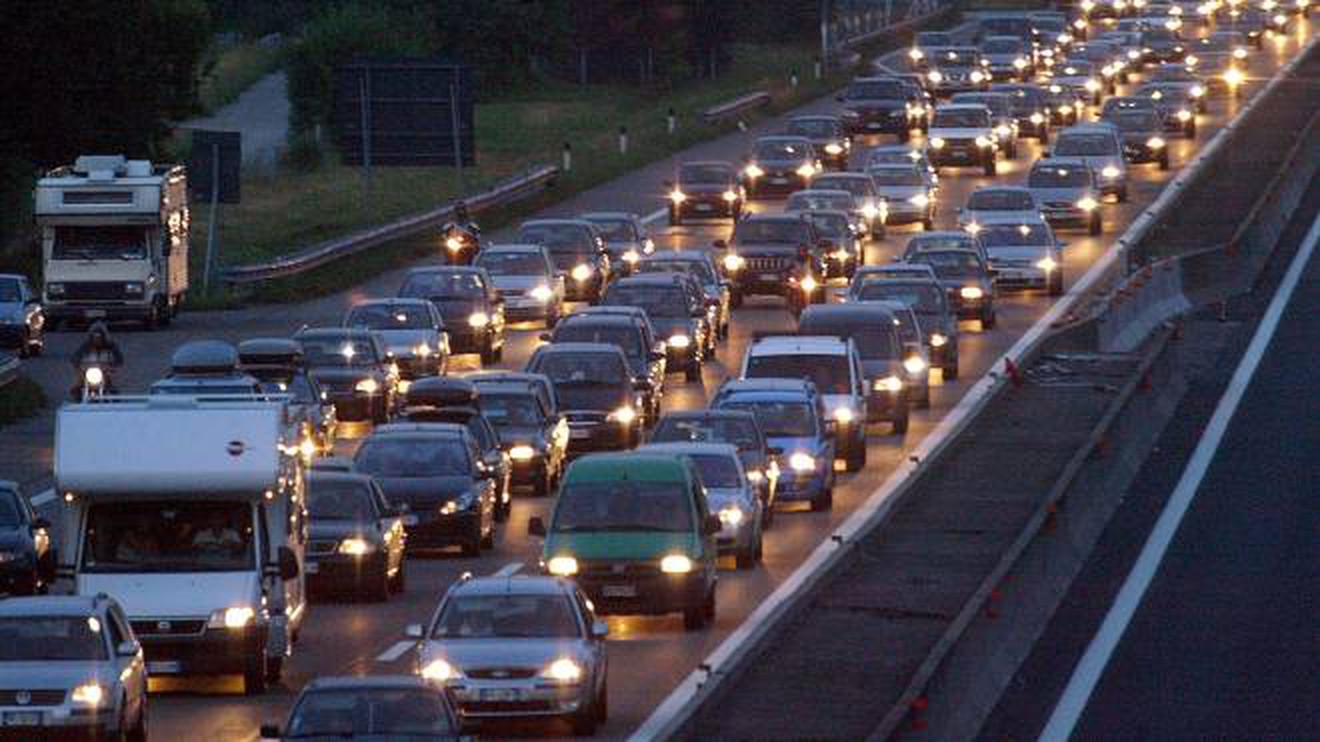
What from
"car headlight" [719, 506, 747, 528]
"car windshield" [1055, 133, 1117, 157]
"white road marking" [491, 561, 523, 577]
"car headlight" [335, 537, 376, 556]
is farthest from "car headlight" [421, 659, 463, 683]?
"car windshield" [1055, 133, 1117, 157]

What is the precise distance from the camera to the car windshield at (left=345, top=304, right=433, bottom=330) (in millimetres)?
59562

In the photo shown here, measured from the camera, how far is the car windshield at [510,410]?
49.7m

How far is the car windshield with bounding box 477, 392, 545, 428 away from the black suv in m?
20.9

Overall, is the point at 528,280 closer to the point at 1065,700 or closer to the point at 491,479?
the point at 491,479

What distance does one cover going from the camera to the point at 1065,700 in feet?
117

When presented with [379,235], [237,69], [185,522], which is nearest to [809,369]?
[185,522]

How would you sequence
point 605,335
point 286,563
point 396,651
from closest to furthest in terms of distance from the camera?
point 286,563 → point 396,651 → point 605,335

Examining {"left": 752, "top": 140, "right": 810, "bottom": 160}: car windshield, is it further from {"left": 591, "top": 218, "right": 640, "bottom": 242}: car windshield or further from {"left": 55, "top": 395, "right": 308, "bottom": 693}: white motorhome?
{"left": 55, "top": 395, "right": 308, "bottom": 693}: white motorhome

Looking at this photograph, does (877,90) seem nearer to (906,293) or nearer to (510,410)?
(906,293)

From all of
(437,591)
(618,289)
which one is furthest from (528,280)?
(437,591)

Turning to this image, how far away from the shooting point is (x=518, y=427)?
50.0m

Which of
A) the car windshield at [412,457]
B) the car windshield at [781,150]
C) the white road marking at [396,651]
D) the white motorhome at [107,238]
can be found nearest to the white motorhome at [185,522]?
the white road marking at [396,651]

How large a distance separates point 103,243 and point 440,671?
126 ft

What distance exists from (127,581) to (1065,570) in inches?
551
